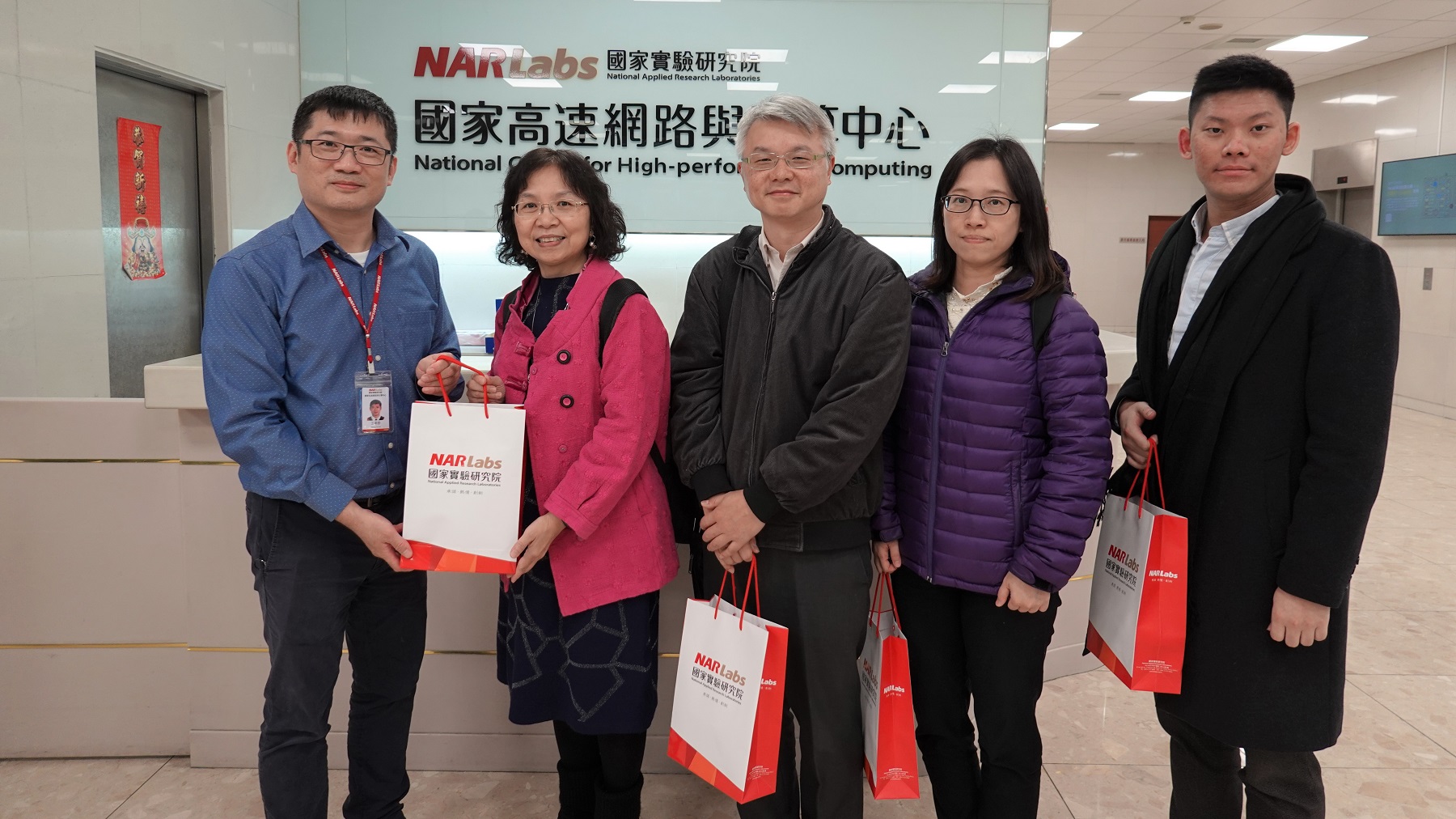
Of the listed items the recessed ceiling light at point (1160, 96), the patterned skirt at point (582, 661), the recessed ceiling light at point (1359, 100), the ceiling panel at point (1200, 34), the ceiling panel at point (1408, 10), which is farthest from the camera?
the recessed ceiling light at point (1160, 96)

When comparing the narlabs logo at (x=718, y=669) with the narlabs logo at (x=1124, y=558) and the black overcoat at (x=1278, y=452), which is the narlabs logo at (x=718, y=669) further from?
the black overcoat at (x=1278, y=452)

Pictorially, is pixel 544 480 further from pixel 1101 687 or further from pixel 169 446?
pixel 1101 687

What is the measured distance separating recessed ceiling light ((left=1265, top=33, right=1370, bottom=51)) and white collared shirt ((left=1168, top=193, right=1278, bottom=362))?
895 cm

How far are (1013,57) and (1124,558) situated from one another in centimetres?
446

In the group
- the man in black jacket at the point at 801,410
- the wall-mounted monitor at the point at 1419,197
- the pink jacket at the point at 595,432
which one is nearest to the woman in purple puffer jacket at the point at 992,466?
the man in black jacket at the point at 801,410

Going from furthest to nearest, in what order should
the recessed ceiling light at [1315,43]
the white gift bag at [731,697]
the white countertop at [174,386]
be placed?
the recessed ceiling light at [1315,43]
the white countertop at [174,386]
the white gift bag at [731,697]

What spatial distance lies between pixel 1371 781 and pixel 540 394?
2750mm

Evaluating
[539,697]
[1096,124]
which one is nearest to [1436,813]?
[539,697]

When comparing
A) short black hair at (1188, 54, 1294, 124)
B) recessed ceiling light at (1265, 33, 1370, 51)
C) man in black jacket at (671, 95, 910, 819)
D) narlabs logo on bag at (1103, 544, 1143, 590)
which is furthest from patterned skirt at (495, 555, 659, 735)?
recessed ceiling light at (1265, 33, 1370, 51)

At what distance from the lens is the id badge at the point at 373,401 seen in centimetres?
183

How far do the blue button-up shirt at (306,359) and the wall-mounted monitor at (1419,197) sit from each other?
10541 mm

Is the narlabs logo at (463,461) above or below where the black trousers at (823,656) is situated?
above

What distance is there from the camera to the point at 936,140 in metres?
5.56

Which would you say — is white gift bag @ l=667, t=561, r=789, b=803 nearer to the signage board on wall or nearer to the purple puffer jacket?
the purple puffer jacket
